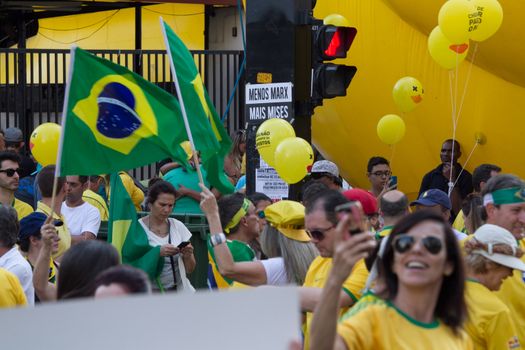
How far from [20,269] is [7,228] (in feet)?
0.91

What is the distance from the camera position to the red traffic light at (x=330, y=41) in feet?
33.7

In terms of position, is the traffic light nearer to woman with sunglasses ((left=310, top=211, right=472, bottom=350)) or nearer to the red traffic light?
the red traffic light

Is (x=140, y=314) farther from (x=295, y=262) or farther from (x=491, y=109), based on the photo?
(x=491, y=109)

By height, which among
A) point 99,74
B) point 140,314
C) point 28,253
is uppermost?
point 99,74

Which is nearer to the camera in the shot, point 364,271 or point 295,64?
point 364,271

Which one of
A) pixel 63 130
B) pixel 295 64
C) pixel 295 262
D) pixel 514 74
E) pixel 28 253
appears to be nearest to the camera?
pixel 295 262

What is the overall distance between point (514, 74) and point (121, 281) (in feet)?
26.4

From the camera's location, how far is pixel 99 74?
21.3 feet

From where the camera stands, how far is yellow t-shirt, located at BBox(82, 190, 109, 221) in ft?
32.1

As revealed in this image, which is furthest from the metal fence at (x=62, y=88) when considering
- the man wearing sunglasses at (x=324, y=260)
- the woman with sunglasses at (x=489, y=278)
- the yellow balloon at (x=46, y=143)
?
the woman with sunglasses at (x=489, y=278)

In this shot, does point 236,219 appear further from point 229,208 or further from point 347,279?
point 347,279

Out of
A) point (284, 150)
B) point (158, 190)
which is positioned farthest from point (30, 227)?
point (284, 150)

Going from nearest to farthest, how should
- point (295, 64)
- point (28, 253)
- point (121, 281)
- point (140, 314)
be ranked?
point (140, 314)
point (121, 281)
point (28, 253)
point (295, 64)

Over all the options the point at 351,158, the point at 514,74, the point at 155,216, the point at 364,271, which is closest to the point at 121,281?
the point at 364,271
